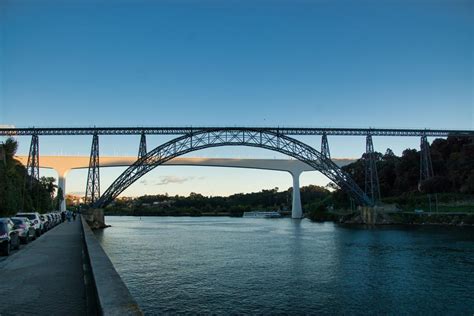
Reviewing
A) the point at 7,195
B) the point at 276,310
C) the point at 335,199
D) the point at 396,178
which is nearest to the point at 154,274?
the point at 276,310

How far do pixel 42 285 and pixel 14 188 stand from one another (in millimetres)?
38116

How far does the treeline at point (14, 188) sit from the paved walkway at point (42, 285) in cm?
2396

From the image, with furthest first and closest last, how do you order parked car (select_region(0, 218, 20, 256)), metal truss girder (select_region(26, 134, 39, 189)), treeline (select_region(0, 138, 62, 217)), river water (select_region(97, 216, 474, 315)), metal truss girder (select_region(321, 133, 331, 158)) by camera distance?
metal truss girder (select_region(321, 133, 331, 158)) → metal truss girder (select_region(26, 134, 39, 189)) → treeline (select_region(0, 138, 62, 217)) → parked car (select_region(0, 218, 20, 256)) → river water (select_region(97, 216, 474, 315))

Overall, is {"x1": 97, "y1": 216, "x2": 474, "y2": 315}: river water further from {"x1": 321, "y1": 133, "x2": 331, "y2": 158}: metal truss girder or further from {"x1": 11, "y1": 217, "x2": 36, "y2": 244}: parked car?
{"x1": 321, "y1": 133, "x2": 331, "y2": 158}: metal truss girder

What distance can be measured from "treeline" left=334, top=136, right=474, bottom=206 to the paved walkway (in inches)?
2976

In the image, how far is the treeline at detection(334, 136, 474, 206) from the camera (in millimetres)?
80188

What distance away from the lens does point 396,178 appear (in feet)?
330

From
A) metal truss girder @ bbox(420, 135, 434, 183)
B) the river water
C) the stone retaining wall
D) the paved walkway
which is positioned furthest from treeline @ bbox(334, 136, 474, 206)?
the stone retaining wall

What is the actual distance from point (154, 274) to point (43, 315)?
15.6m

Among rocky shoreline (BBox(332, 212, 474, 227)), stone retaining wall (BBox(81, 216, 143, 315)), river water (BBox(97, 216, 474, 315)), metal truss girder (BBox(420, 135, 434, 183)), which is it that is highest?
metal truss girder (BBox(420, 135, 434, 183))

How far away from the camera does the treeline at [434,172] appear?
80188mm

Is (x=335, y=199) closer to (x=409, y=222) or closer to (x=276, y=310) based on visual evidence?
(x=409, y=222)

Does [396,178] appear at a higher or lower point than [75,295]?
higher

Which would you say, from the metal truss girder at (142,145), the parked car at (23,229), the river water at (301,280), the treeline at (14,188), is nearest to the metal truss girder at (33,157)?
the treeline at (14,188)
